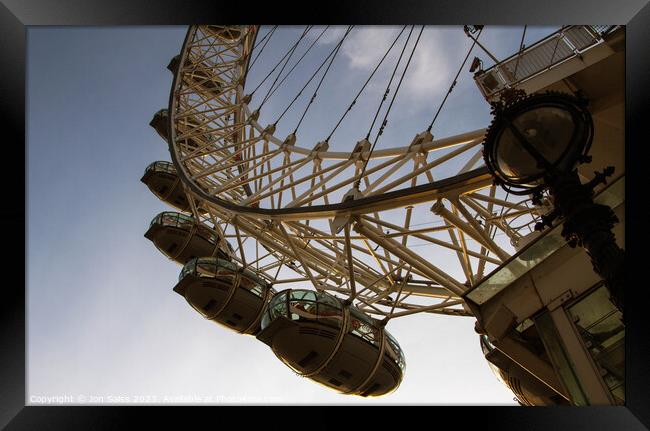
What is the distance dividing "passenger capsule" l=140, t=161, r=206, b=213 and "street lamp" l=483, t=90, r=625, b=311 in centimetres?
2843

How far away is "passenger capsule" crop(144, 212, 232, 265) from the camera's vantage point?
2744cm

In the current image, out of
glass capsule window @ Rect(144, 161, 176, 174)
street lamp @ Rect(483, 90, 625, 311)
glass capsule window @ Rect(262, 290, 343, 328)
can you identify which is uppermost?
glass capsule window @ Rect(144, 161, 176, 174)

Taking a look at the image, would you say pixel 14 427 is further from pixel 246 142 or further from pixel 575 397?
pixel 246 142

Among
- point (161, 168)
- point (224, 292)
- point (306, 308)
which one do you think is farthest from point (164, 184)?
point (306, 308)

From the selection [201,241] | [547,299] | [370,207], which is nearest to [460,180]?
[370,207]

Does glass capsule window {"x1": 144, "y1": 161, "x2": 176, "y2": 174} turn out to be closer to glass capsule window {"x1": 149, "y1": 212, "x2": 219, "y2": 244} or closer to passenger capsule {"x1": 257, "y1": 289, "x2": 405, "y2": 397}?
glass capsule window {"x1": 149, "y1": 212, "x2": 219, "y2": 244}

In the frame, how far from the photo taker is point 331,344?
45.7 feet

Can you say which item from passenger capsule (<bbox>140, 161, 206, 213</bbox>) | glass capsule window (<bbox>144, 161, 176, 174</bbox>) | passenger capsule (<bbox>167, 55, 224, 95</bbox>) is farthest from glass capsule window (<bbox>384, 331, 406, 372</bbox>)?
glass capsule window (<bbox>144, 161, 176, 174</bbox>)

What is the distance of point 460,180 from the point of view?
39.3ft

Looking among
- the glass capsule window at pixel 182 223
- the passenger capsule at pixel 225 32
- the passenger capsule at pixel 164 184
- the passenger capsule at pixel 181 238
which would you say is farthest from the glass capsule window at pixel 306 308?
the passenger capsule at pixel 225 32

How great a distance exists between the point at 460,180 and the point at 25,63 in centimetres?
829

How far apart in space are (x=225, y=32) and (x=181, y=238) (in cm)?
1239

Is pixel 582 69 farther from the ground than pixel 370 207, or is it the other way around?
pixel 582 69
